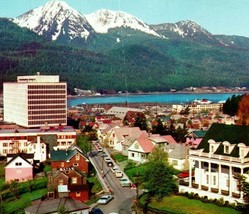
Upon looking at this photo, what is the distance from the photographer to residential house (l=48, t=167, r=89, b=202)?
109 feet

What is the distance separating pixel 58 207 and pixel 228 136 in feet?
34.8

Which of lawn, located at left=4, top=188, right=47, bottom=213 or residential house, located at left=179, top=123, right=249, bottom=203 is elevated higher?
residential house, located at left=179, top=123, right=249, bottom=203

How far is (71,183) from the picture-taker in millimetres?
34562

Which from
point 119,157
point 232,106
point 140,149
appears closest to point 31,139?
point 119,157

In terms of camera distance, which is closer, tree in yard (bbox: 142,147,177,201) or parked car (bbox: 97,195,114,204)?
tree in yard (bbox: 142,147,177,201)

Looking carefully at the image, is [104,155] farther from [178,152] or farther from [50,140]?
[178,152]

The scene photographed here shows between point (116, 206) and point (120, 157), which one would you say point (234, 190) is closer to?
point (116, 206)

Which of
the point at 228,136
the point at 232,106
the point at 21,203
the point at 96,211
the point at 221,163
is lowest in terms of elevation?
the point at 21,203

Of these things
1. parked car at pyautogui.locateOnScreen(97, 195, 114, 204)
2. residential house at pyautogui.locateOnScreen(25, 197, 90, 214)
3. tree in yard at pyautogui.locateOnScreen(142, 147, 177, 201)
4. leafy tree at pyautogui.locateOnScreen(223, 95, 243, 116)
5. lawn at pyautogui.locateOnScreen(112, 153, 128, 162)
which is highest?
leafy tree at pyautogui.locateOnScreen(223, 95, 243, 116)

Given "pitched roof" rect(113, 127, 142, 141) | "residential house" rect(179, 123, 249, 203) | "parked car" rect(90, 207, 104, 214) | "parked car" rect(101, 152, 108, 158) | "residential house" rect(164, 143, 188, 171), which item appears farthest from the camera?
"pitched roof" rect(113, 127, 142, 141)

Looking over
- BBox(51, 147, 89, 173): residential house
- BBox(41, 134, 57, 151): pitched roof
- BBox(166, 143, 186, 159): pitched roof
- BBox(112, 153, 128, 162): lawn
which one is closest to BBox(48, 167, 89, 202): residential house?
BBox(51, 147, 89, 173): residential house

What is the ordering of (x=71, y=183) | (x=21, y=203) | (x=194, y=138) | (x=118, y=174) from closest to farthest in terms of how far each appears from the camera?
(x=21, y=203) → (x=71, y=183) → (x=118, y=174) → (x=194, y=138)

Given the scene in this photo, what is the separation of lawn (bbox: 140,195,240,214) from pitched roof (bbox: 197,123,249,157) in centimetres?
316

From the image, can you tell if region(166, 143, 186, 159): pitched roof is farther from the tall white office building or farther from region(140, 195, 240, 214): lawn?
the tall white office building
